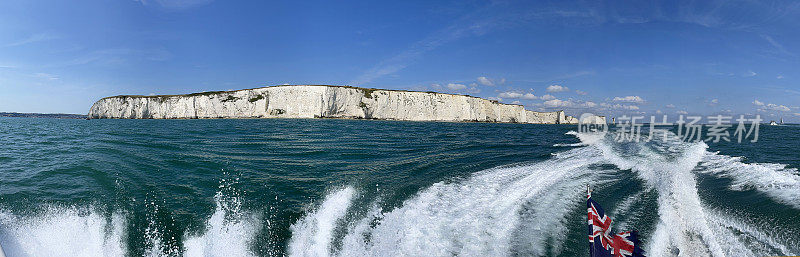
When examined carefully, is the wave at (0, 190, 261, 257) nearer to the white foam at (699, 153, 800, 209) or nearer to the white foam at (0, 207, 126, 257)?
the white foam at (0, 207, 126, 257)

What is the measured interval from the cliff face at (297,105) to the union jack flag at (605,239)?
255 feet

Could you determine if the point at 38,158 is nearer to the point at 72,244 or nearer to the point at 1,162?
the point at 1,162

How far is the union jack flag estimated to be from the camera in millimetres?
2699

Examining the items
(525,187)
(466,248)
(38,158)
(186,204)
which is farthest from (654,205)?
(38,158)

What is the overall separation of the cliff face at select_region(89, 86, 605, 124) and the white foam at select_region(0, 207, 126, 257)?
73521mm

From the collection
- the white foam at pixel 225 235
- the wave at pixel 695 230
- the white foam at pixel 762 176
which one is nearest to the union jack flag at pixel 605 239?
the wave at pixel 695 230

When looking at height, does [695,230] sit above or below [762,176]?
below

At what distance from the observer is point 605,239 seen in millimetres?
2811

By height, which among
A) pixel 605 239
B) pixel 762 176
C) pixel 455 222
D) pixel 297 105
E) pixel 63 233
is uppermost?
pixel 297 105

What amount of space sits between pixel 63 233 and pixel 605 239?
7568 millimetres

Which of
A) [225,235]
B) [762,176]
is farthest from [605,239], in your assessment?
[762,176]

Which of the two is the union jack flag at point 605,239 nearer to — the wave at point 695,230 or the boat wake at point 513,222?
the boat wake at point 513,222

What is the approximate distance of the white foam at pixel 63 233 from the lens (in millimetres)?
4250

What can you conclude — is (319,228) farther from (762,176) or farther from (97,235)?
(762,176)
